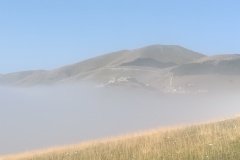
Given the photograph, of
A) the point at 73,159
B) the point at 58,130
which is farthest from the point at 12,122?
the point at 73,159

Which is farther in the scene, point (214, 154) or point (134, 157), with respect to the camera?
point (134, 157)

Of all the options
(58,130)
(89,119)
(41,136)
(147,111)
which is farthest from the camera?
(147,111)

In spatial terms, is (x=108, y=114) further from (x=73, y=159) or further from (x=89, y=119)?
(x=73, y=159)

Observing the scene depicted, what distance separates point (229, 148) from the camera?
12570 mm

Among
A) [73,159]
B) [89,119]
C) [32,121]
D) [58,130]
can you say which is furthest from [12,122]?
[73,159]

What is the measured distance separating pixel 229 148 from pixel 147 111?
181 meters

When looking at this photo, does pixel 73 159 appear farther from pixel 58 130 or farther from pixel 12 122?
pixel 12 122

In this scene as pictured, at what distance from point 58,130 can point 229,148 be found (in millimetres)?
134652

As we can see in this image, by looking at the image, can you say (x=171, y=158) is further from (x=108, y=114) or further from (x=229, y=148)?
(x=108, y=114)

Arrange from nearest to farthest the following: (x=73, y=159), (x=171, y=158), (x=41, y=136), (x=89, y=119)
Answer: (x=171, y=158), (x=73, y=159), (x=41, y=136), (x=89, y=119)

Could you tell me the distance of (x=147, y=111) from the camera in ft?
632

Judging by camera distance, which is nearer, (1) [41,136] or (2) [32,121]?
(1) [41,136]

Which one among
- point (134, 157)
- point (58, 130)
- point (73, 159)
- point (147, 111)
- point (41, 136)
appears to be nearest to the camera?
point (134, 157)

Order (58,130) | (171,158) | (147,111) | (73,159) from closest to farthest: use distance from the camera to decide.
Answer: (171,158), (73,159), (58,130), (147,111)
